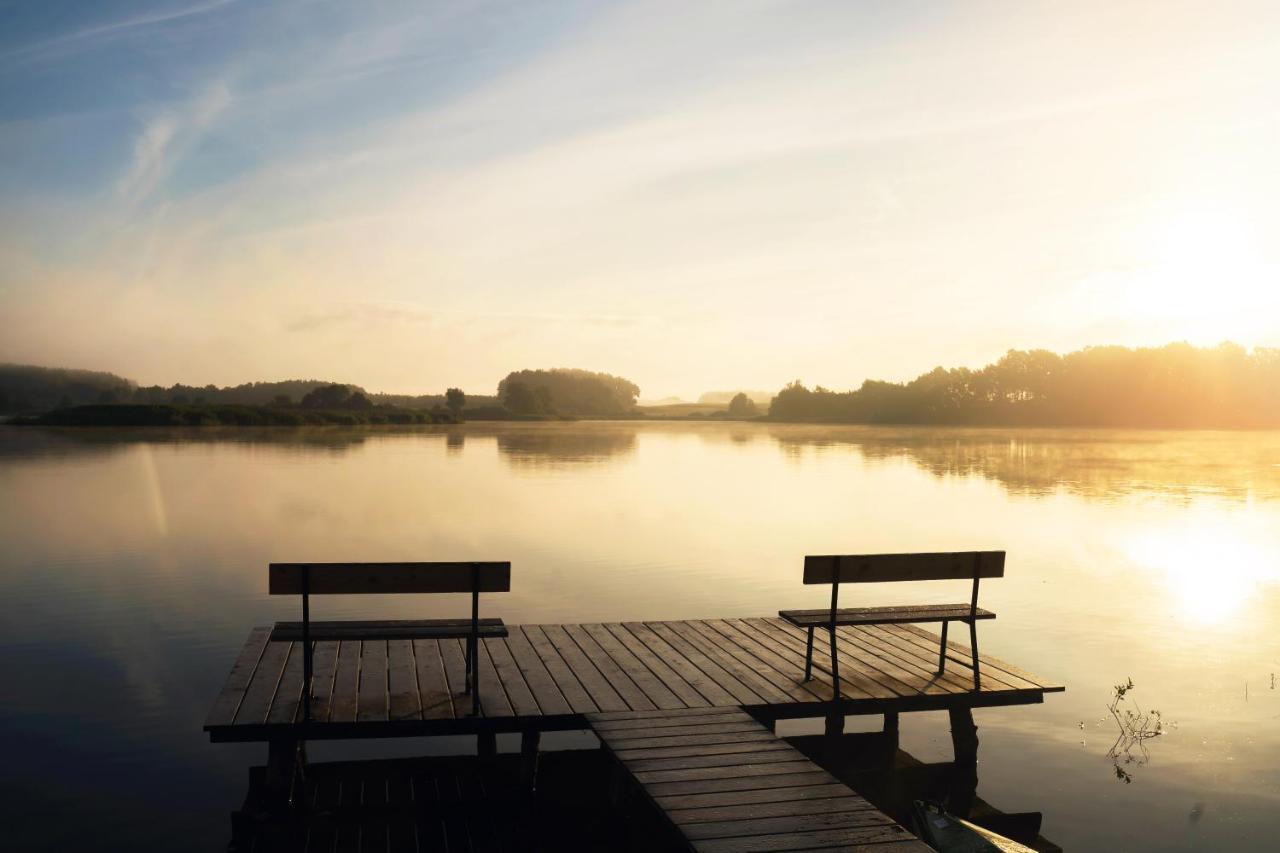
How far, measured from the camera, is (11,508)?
27438 millimetres

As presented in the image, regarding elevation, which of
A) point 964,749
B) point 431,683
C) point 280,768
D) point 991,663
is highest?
point 431,683

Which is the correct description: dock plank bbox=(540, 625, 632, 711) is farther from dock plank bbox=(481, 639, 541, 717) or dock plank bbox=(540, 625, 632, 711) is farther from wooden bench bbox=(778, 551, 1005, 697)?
wooden bench bbox=(778, 551, 1005, 697)

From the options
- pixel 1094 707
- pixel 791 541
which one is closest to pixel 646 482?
pixel 791 541

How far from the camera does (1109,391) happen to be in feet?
416

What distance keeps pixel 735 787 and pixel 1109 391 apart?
5248 inches

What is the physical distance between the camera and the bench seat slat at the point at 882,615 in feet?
29.1

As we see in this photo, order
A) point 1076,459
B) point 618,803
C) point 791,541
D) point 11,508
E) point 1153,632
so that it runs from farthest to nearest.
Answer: point 1076,459 < point 11,508 < point 791,541 < point 1153,632 < point 618,803

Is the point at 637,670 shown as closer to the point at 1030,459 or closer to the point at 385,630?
the point at 385,630

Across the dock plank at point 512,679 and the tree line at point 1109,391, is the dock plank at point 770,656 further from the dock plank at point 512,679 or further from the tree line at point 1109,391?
the tree line at point 1109,391

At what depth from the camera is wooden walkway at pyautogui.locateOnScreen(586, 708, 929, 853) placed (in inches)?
224

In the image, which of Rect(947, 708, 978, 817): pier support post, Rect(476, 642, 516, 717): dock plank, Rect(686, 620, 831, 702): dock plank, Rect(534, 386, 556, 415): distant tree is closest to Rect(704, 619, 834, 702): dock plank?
Rect(686, 620, 831, 702): dock plank

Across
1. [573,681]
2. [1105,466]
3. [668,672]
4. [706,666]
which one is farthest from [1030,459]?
[573,681]

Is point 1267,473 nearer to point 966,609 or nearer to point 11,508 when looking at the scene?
point 966,609

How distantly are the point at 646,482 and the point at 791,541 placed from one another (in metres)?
15.9
